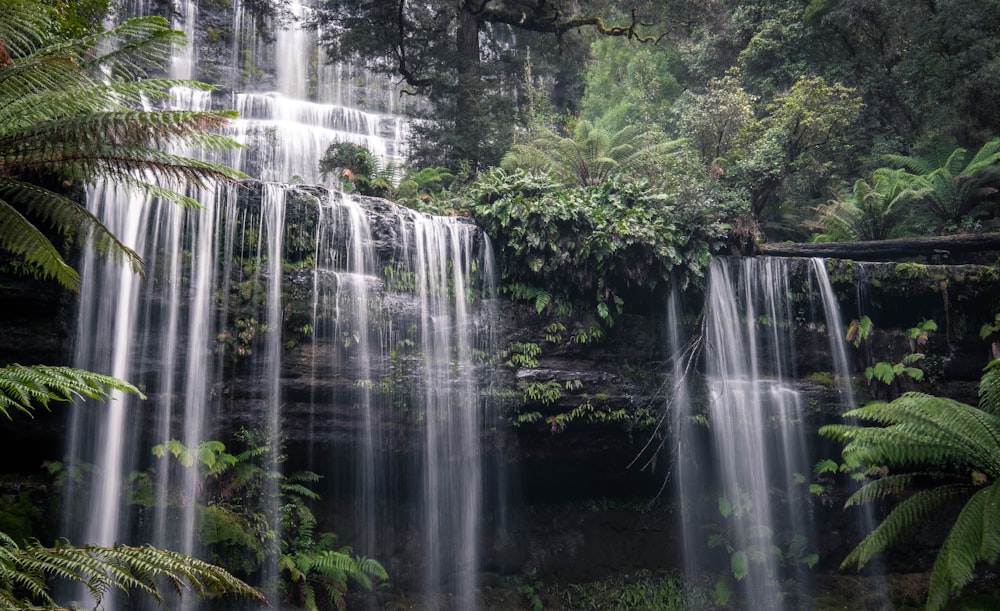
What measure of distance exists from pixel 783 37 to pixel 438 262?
12.0m

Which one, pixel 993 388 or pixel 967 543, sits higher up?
pixel 993 388

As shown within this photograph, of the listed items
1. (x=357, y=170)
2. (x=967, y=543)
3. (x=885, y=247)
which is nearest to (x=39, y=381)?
(x=967, y=543)

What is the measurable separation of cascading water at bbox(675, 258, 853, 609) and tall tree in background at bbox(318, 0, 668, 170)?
5.57 metres

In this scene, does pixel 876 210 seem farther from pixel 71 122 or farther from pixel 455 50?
pixel 71 122

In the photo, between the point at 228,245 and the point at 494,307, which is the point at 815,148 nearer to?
the point at 494,307

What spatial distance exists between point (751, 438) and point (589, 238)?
161 inches

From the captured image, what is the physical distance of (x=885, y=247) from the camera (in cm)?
1174

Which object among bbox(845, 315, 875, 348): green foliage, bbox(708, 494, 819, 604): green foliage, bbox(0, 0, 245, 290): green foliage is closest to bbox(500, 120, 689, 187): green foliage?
bbox(845, 315, 875, 348): green foliage

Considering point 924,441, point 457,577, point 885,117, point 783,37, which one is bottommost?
point 457,577

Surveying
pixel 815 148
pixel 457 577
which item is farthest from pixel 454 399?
pixel 815 148

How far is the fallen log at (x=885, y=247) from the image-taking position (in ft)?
37.8

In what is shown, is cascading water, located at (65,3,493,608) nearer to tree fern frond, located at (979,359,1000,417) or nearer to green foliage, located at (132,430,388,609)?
green foliage, located at (132,430,388,609)

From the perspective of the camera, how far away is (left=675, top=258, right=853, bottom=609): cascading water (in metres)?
11.0

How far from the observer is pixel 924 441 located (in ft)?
26.5
